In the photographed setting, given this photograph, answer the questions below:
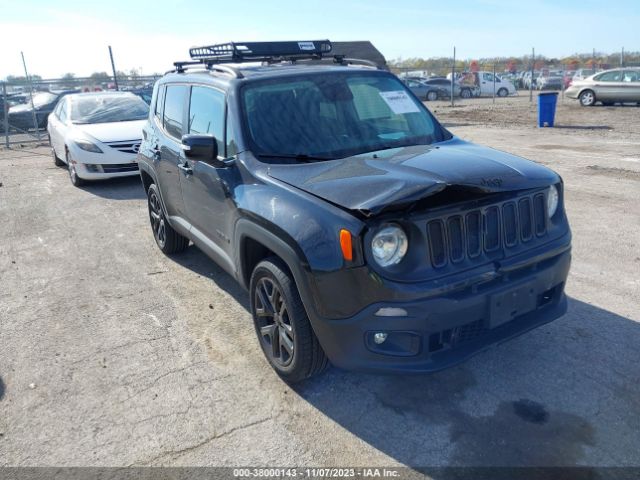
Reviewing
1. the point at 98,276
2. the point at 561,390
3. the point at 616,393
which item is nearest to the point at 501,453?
the point at 561,390

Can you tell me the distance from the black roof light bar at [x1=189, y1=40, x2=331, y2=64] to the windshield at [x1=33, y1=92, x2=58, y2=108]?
1728cm

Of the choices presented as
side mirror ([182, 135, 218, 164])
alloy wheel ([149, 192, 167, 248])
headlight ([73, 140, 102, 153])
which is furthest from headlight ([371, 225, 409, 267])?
headlight ([73, 140, 102, 153])

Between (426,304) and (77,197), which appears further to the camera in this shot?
(77,197)

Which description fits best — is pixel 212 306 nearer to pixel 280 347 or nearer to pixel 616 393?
pixel 280 347

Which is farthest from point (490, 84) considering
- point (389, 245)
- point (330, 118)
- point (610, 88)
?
point (389, 245)

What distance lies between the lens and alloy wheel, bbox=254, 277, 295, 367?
3.31 m

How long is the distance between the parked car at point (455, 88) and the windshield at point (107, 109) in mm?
25485

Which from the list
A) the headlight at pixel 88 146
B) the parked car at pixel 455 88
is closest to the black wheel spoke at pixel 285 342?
the headlight at pixel 88 146

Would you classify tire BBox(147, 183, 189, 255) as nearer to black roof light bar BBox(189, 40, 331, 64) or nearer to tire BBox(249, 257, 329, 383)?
black roof light bar BBox(189, 40, 331, 64)

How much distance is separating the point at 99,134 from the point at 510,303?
8424 mm

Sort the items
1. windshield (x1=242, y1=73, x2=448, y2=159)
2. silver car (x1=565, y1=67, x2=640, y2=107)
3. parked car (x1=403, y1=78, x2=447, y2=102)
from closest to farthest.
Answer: windshield (x1=242, y1=73, x2=448, y2=159) < silver car (x1=565, y1=67, x2=640, y2=107) < parked car (x1=403, y1=78, x2=447, y2=102)

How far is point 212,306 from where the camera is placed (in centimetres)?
467

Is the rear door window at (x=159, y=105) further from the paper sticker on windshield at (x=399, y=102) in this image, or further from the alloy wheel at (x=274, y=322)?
the alloy wheel at (x=274, y=322)

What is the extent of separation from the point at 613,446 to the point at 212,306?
3.12m
